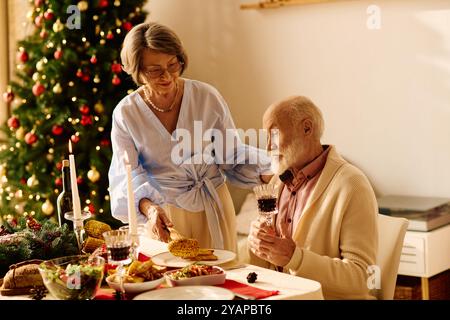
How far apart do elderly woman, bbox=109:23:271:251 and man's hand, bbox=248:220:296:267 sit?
0.72m

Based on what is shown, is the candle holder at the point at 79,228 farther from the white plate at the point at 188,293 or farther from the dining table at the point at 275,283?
the white plate at the point at 188,293

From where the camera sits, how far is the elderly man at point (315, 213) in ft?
7.18

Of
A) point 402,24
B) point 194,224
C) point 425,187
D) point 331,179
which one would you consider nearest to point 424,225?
point 425,187

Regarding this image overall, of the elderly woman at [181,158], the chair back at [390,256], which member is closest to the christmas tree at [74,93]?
the elderly woman at [181,158]

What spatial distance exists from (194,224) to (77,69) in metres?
2.10

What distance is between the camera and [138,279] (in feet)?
6.49

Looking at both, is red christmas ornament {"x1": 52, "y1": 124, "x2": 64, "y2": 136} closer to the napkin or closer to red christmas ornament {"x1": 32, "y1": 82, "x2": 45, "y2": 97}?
red christmas ornament {"x1": 32, "y1": 82, "x2": 45, "y2": 97}

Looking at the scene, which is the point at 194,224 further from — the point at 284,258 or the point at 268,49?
the point at 268,49

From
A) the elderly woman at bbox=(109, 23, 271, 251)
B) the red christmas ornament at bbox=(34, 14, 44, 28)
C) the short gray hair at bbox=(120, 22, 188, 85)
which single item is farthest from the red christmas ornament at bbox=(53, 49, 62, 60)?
the short gray hair at bbox=(120, 22, 188, 85)

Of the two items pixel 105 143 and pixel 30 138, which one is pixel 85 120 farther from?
pixel 30 138

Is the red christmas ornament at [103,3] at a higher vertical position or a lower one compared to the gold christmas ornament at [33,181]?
higher

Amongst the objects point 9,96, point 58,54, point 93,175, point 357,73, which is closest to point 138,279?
point 93,175

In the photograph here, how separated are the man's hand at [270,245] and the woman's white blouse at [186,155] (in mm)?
754

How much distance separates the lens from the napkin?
1894 millimetres
